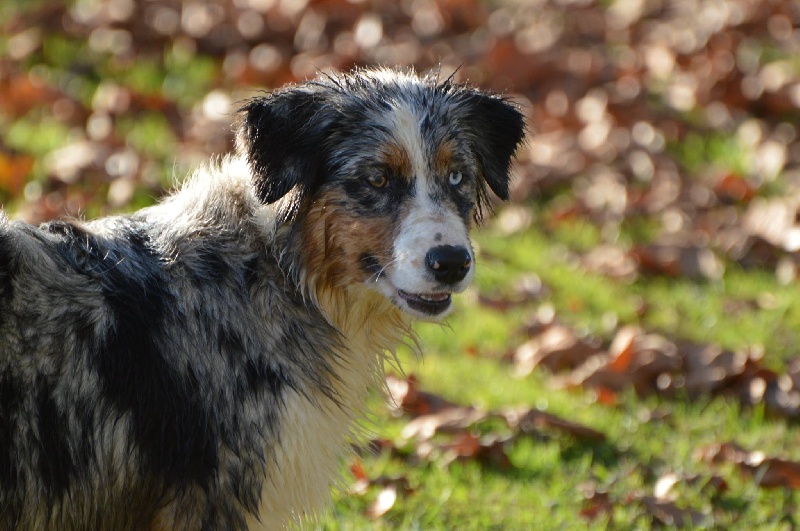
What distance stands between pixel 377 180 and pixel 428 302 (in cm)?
45

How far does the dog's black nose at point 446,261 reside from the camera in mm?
3707

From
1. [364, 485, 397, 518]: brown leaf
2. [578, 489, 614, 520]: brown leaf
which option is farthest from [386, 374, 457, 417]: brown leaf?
[578, 489, 614, 520]: brown leaf

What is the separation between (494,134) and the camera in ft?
14.2

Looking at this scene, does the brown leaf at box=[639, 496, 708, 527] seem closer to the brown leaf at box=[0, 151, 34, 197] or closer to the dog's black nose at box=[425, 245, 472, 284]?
the dog's black nose at box=[425, 245, 472, 284]

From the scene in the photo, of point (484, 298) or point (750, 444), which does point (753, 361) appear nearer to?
point (750, 444)

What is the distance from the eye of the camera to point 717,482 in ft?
16.1

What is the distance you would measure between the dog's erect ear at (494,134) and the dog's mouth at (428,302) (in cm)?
60

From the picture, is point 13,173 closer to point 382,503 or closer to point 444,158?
point 382,503

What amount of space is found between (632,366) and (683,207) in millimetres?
2251

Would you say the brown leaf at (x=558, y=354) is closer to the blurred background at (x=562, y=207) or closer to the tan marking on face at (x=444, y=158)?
the blurred background at (x=562, y=207)

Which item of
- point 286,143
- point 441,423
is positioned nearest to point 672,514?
point 441,423

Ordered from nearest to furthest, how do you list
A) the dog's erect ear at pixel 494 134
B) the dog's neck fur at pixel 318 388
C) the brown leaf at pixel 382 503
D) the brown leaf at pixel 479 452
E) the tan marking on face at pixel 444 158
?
1. the dog's neck fur at pixel 318 388
2. the tan marking on face at pixel 444 158
3. the dog's erect ear at pixel 494 134
4. the brown leaf at pixel 382 503
5. the brown leaf at pixel 479 452

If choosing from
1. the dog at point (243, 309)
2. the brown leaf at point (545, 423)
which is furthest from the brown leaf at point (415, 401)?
the dog at point (243, 309)

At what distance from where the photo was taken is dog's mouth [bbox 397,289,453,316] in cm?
385
